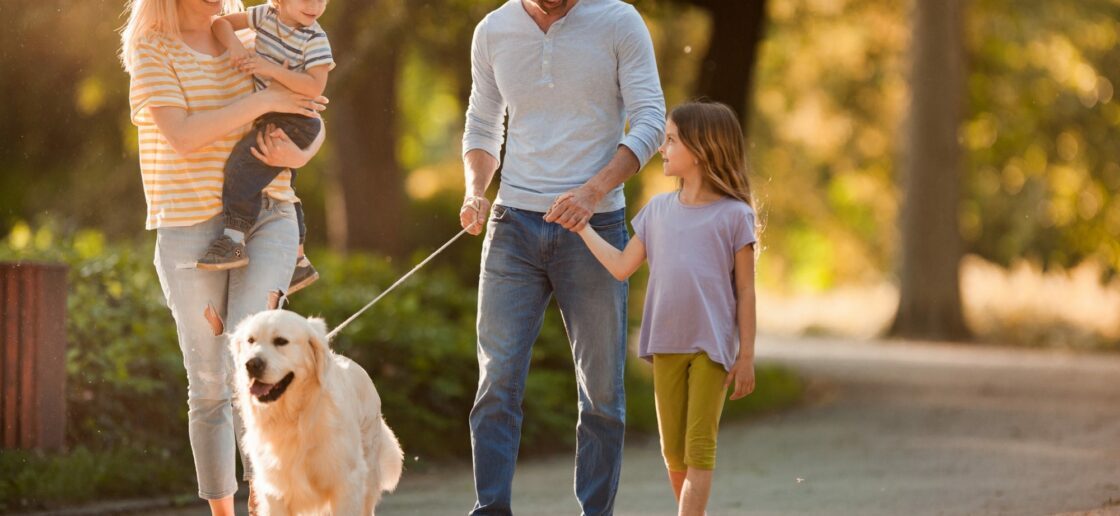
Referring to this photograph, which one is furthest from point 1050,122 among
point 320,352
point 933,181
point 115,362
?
point 320,352

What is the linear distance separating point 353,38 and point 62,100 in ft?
17.1

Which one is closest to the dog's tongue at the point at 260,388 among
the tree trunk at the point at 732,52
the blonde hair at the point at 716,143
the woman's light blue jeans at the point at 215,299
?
the woman's light blue jeans at the point at 215,299

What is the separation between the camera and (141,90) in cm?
552

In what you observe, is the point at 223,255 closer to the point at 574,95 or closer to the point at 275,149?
the point at 275,149

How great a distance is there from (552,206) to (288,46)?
1.17 meters

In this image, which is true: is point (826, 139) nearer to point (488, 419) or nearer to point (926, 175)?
point (926, 175)

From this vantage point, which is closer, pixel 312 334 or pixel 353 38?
pixel 312 334

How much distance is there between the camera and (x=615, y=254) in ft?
18.8

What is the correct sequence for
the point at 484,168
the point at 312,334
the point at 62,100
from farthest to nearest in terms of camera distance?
the point at 62,100, the point at 484,168, the point at 312,334

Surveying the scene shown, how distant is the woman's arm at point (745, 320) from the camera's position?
5602 mm

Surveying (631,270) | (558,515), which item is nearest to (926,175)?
(558,515)

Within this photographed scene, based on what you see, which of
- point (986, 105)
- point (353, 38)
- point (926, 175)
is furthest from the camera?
point (986, 105)

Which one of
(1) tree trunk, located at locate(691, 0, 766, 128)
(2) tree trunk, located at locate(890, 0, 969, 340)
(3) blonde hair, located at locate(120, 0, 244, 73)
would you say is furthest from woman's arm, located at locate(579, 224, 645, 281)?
(2) tree trunk, located at locate(890, 0, 969, 340)

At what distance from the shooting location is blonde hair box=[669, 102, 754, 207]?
571 centimetres
